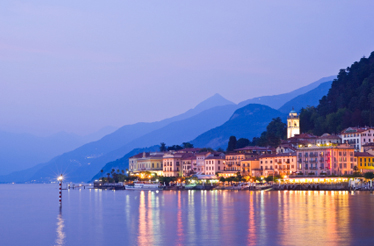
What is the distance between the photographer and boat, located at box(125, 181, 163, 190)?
5522 inches

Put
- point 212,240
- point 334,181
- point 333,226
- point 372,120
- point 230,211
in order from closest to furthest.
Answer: point 212,240 < point 333,226 < point 230,211 < point 334,181 < point 372,120

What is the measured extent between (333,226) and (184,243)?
508 inches

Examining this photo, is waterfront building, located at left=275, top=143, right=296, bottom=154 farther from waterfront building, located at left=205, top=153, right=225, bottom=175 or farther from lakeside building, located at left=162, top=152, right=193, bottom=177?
lakeside building, located at left=162, top=152, right=193, bottom=177

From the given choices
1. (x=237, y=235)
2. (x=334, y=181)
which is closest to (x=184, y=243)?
(x=237, y=235)

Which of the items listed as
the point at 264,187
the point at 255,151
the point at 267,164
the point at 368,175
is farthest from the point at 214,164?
the point at 368,175

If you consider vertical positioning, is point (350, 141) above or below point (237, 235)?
above

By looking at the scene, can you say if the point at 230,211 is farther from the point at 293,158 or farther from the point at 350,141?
the point at 350,141

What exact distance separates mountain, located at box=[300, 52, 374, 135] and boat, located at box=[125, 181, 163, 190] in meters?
39.2

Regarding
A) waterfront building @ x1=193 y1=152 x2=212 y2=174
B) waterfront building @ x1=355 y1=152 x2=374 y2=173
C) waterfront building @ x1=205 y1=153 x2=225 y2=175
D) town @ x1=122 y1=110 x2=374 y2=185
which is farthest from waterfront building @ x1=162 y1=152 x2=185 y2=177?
waterfront building @ x1=355 y1=152 x2=374 y2=173

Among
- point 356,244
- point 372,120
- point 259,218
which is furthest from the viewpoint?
point 372,120

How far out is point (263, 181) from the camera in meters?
120

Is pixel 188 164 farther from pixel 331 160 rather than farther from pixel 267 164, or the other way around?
pixel 331 160

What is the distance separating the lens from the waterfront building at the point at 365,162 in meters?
109

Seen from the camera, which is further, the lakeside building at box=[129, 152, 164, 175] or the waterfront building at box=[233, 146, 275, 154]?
the lakeside building at box=[129, 152, 164, 175]
